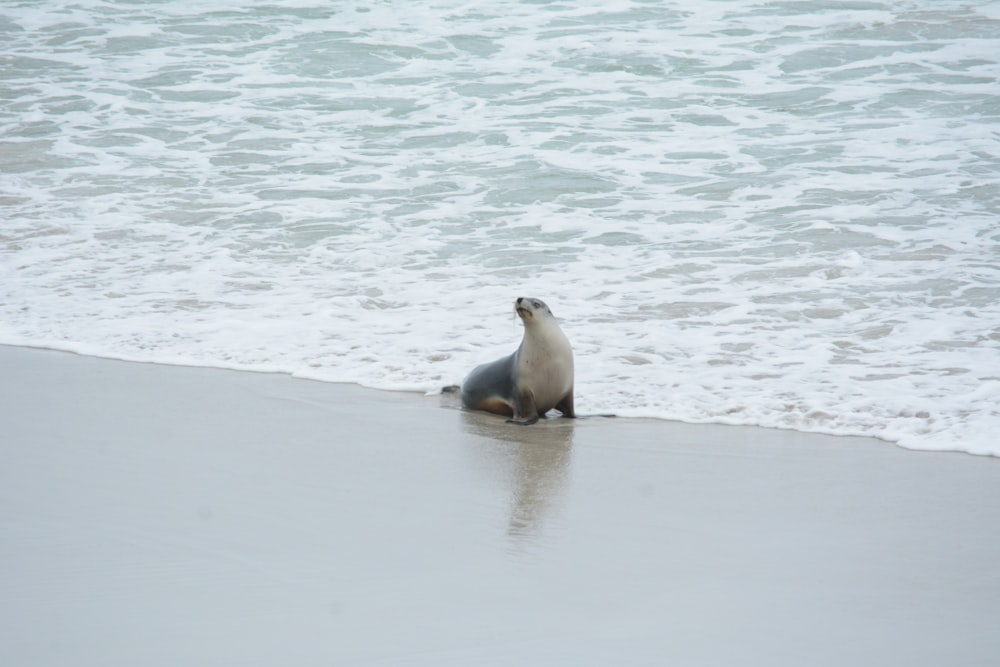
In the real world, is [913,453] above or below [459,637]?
below

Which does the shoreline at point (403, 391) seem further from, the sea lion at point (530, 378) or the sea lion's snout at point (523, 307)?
the sea lion's snout at point (523, 307)

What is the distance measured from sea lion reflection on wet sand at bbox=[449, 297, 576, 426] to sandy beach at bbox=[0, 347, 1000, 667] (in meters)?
0.13

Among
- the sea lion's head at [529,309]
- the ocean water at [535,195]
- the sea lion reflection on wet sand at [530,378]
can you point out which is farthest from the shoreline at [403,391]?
the sea lion's head at [529,309]

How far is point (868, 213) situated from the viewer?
9547 mm

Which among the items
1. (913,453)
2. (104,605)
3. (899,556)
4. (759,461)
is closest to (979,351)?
(913,453)

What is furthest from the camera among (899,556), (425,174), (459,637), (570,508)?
(425,174)

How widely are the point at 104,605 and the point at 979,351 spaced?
17.0ft

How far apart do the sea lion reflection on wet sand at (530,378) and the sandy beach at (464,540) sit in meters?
0.13

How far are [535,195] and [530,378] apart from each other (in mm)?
4833

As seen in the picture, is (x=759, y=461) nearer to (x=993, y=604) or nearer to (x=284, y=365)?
(x=993, y=604)

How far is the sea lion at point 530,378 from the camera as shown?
5984 mm

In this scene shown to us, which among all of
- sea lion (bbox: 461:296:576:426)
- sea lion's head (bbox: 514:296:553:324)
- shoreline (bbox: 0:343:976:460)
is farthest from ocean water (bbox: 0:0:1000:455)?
sea lion's head (bbox: 514:296:553:324)

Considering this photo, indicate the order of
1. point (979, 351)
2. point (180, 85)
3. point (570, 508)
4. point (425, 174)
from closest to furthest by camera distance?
point (570, 508) → point (979, 351) → point (425, 174) → point (180, 85)

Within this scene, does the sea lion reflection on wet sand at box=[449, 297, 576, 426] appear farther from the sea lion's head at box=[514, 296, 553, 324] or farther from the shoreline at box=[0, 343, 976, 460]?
the shoreline at box=[0, 343, 976, 460]
